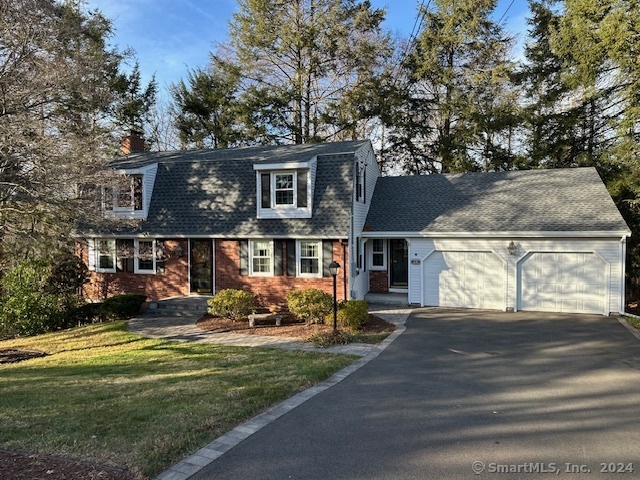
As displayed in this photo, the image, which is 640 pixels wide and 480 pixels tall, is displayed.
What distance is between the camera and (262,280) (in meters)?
15.2

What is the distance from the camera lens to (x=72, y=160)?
10.4m

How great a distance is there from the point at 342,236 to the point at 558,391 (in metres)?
8.19

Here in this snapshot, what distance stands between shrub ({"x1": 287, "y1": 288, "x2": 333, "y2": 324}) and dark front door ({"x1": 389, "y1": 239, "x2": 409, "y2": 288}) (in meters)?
5.23

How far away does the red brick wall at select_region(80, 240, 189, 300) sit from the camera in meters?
16.1

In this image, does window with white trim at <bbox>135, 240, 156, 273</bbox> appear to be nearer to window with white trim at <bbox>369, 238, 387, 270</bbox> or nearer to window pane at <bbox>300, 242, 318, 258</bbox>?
window pane at <bbox>300, 242, 318, 258</bbox>

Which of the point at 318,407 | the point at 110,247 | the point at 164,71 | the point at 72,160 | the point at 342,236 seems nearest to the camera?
the point at 318,407

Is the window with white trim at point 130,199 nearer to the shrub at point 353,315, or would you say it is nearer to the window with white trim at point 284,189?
the window with white trim at point 284,189

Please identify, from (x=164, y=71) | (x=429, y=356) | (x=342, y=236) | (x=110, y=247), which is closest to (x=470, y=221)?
(x=342, y=236)

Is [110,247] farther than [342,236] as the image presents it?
Yes

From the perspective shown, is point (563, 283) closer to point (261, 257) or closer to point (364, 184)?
point (364, 184)

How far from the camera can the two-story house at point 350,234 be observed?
13.7 metres

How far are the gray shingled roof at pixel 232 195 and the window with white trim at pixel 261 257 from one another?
1.87 feet

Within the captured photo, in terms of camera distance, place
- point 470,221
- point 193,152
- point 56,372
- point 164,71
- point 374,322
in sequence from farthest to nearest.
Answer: point 164,71 → point 193,152 → point 470,221 → point 374,322 → point 56,372

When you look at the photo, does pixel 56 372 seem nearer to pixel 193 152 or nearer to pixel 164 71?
pixel 193 152
